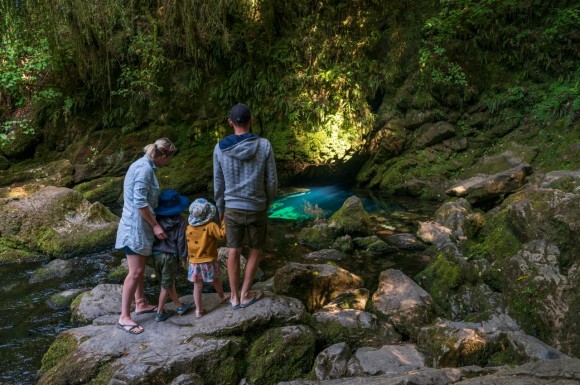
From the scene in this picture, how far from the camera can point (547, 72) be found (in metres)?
11.5

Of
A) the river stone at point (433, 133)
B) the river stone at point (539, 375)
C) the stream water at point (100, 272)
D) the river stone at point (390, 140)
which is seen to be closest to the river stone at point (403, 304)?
the stream water at point (100, 272)

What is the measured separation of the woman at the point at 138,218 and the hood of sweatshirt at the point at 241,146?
1.89ft

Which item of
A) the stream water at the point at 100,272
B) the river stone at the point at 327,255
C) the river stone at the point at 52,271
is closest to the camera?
the stream water at the point at 100,272

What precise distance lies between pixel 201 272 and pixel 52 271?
12.8ft

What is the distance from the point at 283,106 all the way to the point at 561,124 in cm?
734

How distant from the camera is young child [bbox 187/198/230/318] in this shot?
419 centimetres

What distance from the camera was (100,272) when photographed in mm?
6922

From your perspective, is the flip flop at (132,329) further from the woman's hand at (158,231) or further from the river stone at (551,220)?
the river stone at (551,220)

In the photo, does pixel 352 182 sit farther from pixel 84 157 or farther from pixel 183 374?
pixel 183 374

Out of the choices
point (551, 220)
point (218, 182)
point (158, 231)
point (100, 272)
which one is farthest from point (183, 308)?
point (551, 220)

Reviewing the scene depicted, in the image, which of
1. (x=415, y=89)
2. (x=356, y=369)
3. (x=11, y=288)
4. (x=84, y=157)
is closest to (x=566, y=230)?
(x=356, y=369)

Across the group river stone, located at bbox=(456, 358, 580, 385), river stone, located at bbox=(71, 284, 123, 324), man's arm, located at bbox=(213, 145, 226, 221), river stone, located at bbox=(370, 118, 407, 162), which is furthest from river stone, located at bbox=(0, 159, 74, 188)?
river stone, located at bbox=(456, 358, 580, 385)

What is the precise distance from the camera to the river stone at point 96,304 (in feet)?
16.8

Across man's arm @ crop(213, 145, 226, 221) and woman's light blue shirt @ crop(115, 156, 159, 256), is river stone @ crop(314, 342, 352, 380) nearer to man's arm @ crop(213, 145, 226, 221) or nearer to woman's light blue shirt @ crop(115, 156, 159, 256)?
man's arm @ crop(213, 145, 226, 221)
